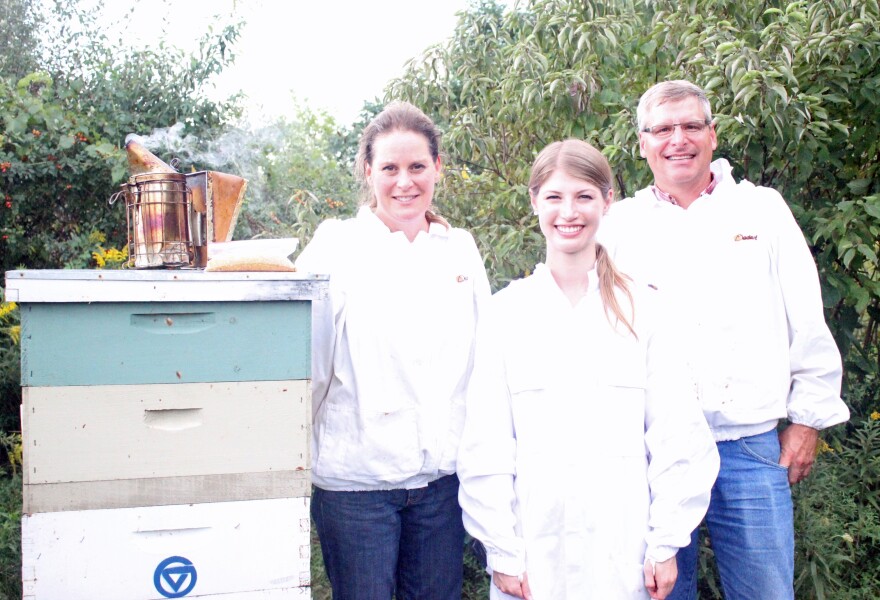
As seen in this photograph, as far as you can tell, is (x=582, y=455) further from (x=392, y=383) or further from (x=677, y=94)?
(x=677, y=94)

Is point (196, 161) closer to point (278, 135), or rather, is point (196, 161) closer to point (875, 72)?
point (278, 135)

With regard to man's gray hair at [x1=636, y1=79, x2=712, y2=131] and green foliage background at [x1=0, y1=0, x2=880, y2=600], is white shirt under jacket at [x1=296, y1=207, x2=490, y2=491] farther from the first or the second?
green foliage background at [x1=0, y1=0, x2=880, y2=600]

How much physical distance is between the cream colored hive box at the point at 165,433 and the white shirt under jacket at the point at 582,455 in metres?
0.42

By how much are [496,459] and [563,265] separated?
0.48 meters

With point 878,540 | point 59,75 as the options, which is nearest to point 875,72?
point 878,540

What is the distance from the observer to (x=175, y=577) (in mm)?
1688

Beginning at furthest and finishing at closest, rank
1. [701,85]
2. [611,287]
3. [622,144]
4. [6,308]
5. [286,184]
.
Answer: [286,184] → [6,308] → [622,144] → [701,85] → [611,287]

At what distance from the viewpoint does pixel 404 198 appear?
2.05 m

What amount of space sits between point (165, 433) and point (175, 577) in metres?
0.30

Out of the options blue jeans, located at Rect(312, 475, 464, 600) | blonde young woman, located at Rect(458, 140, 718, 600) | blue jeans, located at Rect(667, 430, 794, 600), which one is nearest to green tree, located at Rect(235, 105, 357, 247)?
blue jeans, located at Rect(312, 475, 464, 600)

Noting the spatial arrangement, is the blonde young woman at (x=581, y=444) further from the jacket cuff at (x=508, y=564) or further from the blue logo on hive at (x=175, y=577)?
the blue logo on hive at (x=175, y=577)

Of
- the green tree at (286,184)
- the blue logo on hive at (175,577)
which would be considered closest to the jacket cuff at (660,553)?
the blue logo on hive at (175,577)

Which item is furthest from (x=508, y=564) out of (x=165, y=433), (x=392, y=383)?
(x=165, y=433)

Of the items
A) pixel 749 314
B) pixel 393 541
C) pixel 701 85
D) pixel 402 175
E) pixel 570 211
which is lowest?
pixel 393 541
